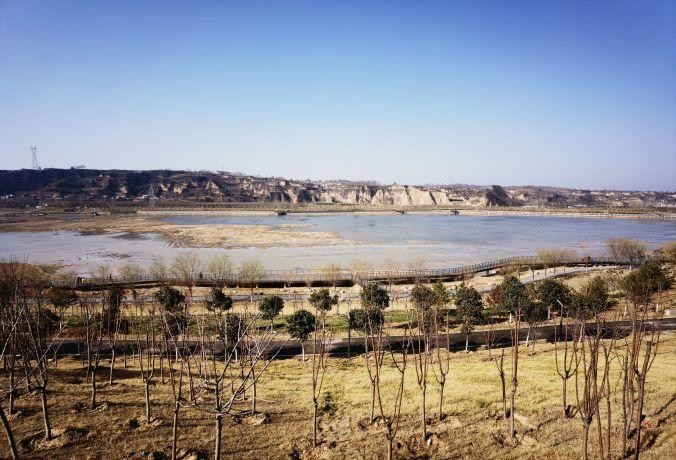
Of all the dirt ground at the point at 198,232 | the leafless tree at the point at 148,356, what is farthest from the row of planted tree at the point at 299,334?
the dirt ground at the point at 198,232

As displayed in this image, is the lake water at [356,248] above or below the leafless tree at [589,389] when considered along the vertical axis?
below

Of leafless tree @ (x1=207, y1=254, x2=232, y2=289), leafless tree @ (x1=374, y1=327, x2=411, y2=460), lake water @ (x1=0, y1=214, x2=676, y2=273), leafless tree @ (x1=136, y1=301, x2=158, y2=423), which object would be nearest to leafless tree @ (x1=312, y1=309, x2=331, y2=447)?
leafless tree @ (x1=374, y1=327, x2=411, y2=460)

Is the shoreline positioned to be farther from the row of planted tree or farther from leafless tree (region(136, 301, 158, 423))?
leafless tree (region(136, 301, 158, 423))

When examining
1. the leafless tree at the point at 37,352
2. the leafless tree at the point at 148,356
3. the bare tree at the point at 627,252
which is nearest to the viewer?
the leafless tree at the point at 37,352

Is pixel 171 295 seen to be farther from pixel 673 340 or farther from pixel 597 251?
pixel 597 251

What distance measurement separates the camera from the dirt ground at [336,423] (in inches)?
384

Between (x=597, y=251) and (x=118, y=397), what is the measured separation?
6292cm

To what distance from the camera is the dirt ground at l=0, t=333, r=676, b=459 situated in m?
9.77

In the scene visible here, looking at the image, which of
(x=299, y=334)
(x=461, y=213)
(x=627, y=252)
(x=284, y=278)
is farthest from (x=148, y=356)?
(x=461, y=213)

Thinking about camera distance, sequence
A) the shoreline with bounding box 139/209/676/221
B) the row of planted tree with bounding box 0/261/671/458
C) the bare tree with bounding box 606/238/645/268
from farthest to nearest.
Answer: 1. the shoreline with bounding box 139/209/676/221
2. the bare tree with bounding box 606/238/645/268
3. the row of planted tree with bounding box 0/261/671/458

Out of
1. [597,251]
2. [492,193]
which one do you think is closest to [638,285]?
[597,251]

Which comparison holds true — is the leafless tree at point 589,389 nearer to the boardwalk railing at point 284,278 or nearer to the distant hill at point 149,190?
the boardwalk railing at point 284,278

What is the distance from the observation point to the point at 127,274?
4012cm

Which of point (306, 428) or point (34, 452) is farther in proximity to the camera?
point (306, 428)
